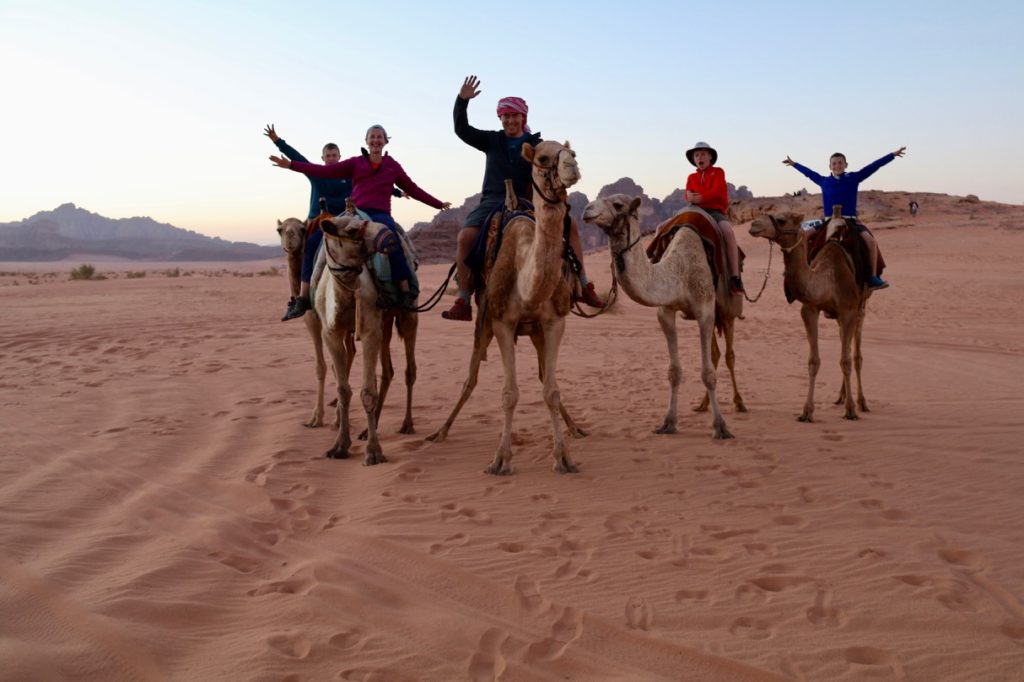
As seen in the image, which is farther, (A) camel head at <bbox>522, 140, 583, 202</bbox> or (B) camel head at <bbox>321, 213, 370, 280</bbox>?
(B) camel head at <bbox>321, 213, 370, 280</bbox>

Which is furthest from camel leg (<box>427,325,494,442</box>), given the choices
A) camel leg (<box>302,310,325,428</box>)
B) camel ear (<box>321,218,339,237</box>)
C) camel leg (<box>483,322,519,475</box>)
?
camel ear (<box>321,218,339,237</box>)

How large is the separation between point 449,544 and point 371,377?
7.80 feet

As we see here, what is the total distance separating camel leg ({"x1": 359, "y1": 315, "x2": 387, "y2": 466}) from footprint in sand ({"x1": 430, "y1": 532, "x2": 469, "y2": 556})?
205cm

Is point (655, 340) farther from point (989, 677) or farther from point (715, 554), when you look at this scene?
point (989, 677)

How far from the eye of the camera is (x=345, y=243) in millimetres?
6855

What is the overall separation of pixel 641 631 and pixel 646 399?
6370mm

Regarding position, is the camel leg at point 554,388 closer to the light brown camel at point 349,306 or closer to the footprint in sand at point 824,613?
the light brown camel at point 349,306

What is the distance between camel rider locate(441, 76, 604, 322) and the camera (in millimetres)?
7277

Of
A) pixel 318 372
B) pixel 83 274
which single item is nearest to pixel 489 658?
pixel 318 372

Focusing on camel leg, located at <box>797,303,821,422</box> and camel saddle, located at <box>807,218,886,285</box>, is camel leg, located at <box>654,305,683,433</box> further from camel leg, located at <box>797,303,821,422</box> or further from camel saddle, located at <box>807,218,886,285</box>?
camel saddle, located at <box>807,218,886,285</box>

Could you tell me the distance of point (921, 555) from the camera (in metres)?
5.10

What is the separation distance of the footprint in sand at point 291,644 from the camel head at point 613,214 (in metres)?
4.48

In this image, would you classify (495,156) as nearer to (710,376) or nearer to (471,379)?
(471,379)

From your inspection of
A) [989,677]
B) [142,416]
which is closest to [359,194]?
[142,416]
